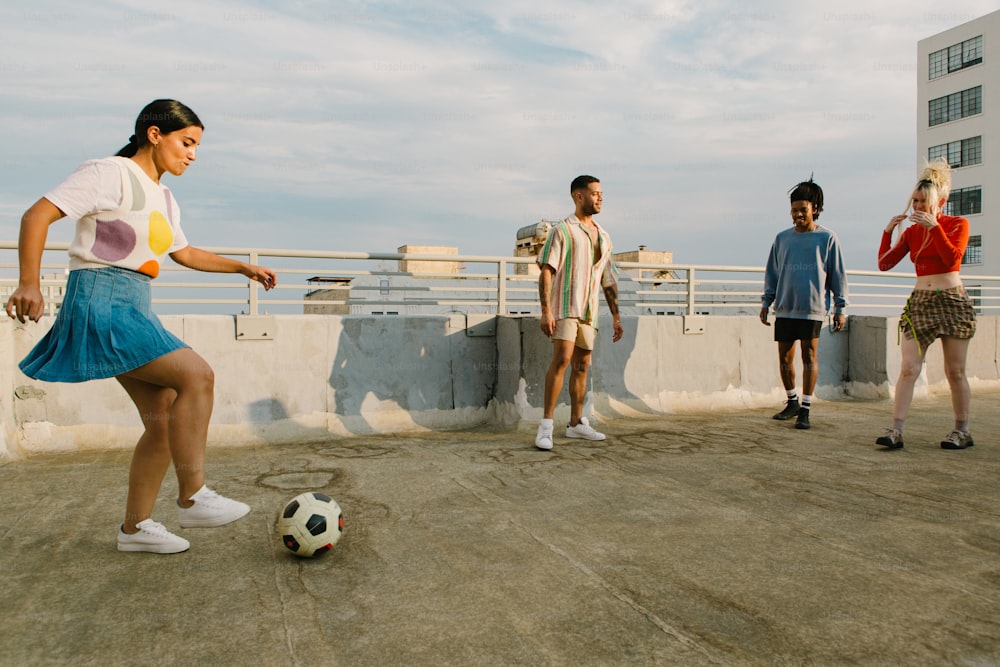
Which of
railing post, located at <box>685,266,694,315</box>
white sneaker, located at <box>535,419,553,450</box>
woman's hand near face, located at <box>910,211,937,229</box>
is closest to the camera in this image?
woman's hand near face, located at <box>910,211,937,229</box>

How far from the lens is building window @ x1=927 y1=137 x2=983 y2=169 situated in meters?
45.8

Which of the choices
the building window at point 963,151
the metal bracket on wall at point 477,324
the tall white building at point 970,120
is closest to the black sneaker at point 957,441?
the metal bracket on wall at point 477,324

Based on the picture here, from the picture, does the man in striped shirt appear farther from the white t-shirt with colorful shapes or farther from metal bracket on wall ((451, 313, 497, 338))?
the white t-shirt with colorful shapes

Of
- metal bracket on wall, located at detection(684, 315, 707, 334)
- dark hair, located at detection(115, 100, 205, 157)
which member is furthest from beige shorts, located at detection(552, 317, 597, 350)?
dark hair, located at detection(115, 100, 205, 157)

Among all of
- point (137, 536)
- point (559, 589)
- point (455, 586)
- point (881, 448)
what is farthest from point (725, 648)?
point (881, 448)

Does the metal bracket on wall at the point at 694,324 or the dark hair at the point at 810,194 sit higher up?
the dark hair at the point at 810,194

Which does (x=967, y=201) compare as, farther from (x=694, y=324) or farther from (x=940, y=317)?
(x=940, y=317)

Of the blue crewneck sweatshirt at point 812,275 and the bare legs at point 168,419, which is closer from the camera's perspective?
the bare legs at point 168,419

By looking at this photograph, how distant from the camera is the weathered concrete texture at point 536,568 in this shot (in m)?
2.18

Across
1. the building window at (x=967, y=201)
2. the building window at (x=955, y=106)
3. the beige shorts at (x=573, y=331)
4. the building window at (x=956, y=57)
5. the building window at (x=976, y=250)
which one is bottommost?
the beige shorts at (x=573, y=331)

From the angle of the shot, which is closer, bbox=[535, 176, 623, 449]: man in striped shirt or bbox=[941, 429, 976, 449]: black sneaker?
bbox=[941, 429, 976, 449]: black sneaker

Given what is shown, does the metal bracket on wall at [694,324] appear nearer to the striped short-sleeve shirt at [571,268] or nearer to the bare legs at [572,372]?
the bare legs at [572,372]

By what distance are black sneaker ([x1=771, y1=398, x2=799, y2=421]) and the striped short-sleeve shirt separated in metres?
2.62

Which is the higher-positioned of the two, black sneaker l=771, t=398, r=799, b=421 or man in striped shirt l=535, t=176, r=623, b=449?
man in striped shirt l=535, t=176, r=623, b=449
